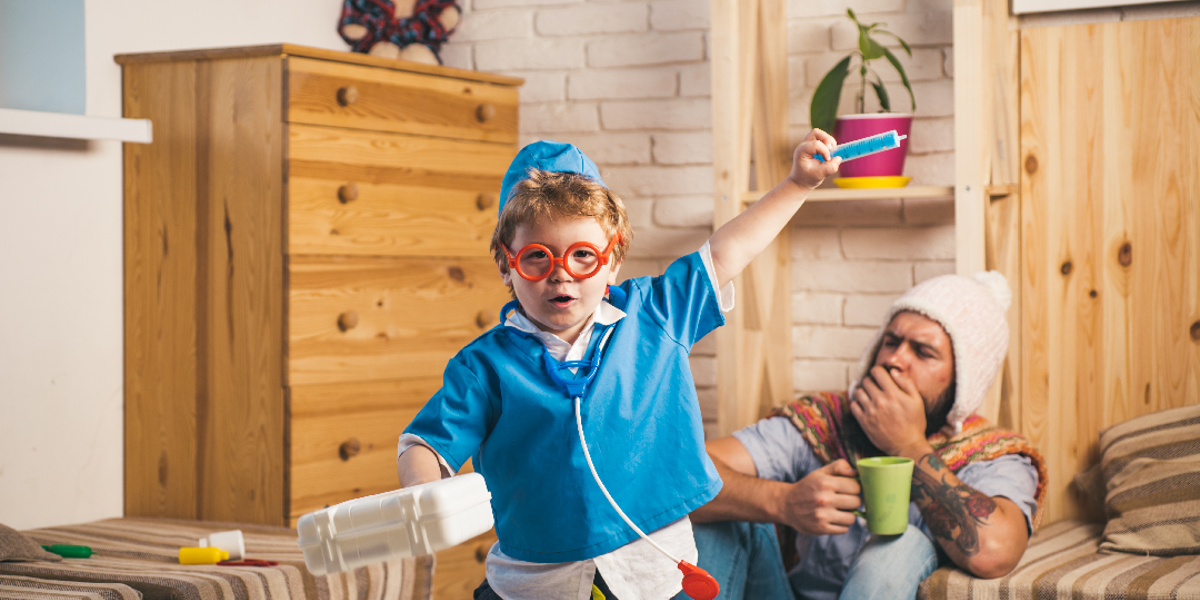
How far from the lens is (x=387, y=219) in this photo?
7.42 feet

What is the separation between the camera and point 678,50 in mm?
2584

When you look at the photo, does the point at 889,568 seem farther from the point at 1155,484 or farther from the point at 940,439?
the point at 1155,484

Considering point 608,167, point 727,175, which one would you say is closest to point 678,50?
point 608,167

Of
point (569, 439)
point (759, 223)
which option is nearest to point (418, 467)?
point (569, 439)

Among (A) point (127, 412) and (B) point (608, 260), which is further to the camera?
(A) point (127, 412)

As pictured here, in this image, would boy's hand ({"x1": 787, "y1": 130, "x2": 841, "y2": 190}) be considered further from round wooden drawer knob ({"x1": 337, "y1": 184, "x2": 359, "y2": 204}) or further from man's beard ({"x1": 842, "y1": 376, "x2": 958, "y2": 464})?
round wooden drawer knob ({"x1": 337, "y1": 184, "x2": 359, "y2": 204})

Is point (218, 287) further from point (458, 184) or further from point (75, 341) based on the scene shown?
point (458, 184)

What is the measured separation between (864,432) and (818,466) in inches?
4.5

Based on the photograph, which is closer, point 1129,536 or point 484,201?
point 1129,536

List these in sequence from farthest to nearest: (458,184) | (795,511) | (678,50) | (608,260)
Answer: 1. (678,50)
2. (458,184)
3. (795,511)
4. (608,260)

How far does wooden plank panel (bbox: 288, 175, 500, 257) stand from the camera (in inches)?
83.0

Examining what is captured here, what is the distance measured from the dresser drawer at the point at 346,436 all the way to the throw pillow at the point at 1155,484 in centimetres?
145

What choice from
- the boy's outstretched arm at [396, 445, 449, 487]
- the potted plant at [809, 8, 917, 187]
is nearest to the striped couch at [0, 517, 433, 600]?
the boy's outstretched arm at [396, 445, 449, 487]

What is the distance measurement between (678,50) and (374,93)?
80 centimetres
